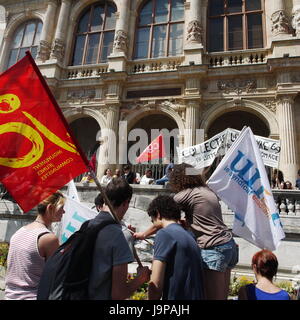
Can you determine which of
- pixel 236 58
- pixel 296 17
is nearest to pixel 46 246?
pixel 236 58

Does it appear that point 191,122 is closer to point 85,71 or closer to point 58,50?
point 85,71

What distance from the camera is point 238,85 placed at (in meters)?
12.7

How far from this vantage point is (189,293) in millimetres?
1925

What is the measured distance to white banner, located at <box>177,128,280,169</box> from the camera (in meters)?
7.27

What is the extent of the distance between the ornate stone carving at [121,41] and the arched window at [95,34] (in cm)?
108

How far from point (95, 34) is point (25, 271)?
17037 millimetres

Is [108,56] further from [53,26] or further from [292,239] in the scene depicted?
[292,239]

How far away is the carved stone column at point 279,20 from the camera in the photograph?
12.6m

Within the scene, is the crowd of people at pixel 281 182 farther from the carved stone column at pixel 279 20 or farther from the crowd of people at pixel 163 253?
the crowd of people at pixel 163 253

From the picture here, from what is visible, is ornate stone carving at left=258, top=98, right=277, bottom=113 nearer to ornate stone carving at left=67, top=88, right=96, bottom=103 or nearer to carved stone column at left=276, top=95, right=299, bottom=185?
carved stone column at left=276, top=95, right=299, bottom=185

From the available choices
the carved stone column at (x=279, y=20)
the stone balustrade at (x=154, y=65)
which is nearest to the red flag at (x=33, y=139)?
the stone balustrade at (x=154, y=65)

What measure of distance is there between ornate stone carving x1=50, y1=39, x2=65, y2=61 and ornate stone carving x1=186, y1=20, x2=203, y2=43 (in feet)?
25.2
